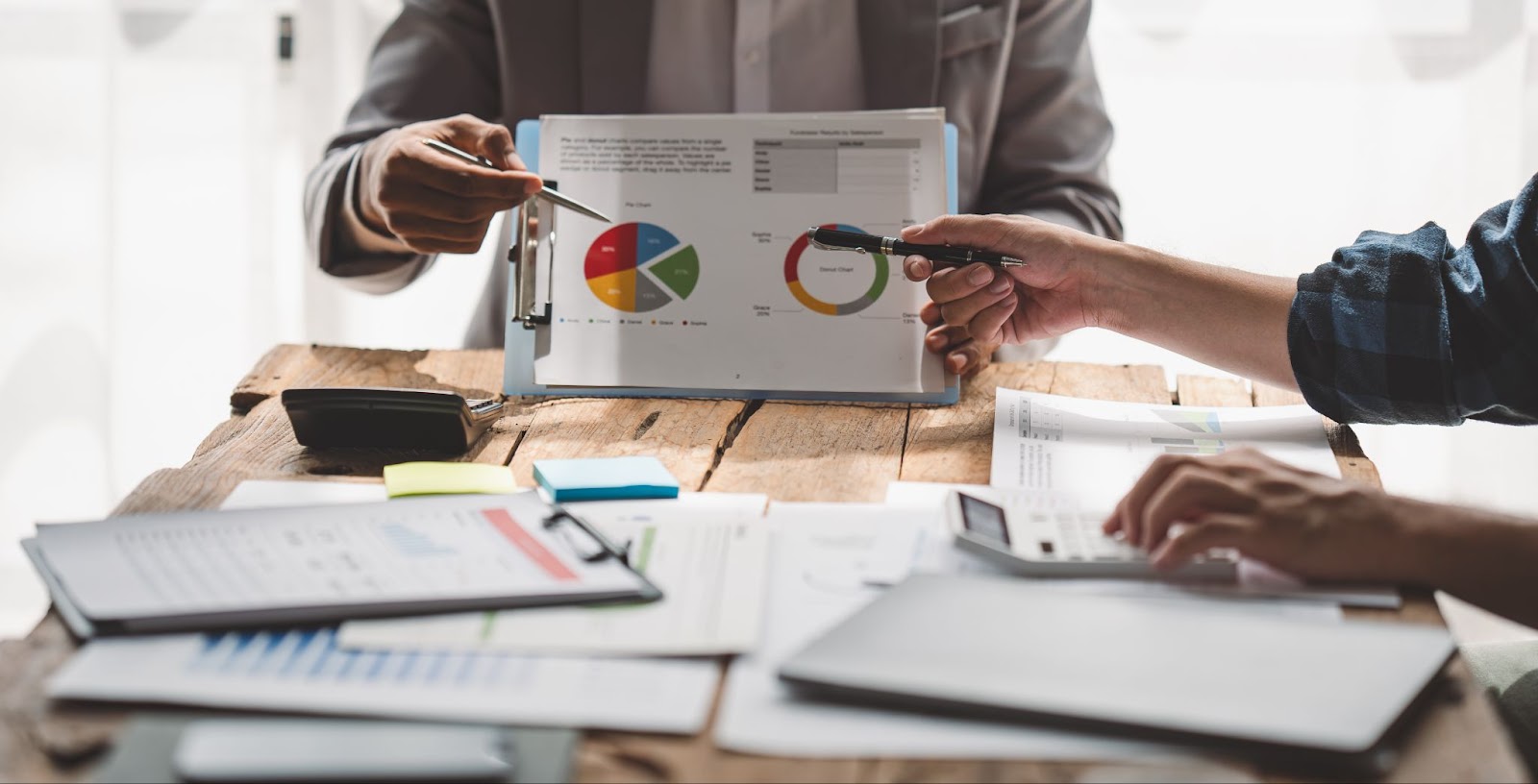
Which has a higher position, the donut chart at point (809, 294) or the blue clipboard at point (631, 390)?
the donut chart at point (809, 294)

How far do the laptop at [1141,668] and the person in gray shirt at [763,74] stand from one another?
849 mm

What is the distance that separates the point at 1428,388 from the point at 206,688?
0.84m

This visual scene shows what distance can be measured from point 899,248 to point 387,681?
0.62 m

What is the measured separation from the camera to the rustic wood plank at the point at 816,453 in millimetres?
842

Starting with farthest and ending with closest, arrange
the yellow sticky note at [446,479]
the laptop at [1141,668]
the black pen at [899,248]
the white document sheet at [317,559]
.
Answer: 1. the black pen at [899,248]
2. the yellow sticky note at [446,479]
3. the white document sheet at [317,559]
4. the laptop at [1141,668]

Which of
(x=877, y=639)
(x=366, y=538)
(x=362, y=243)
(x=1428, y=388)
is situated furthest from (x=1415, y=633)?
(x=362, y=243)

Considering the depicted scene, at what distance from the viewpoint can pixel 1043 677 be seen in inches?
21.3

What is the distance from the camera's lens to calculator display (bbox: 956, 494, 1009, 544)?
708mm

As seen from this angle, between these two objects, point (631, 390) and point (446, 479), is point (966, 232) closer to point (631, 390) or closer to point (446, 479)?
point (631, 390)

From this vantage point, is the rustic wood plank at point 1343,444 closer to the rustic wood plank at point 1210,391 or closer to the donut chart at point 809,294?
the rustic wood plank at point 1210,391

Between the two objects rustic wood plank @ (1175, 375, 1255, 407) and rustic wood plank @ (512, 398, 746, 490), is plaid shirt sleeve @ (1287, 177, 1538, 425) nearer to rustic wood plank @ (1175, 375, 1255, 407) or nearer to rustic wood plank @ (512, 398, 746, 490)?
rustic wood plank @ (1175, 375, 1255, 407)

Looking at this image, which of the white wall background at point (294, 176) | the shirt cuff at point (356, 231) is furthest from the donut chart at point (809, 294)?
the white wall background at point (294, 176)

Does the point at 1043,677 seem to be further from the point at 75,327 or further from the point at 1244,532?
the point at 75,327

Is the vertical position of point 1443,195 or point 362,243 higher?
point 1443,195
